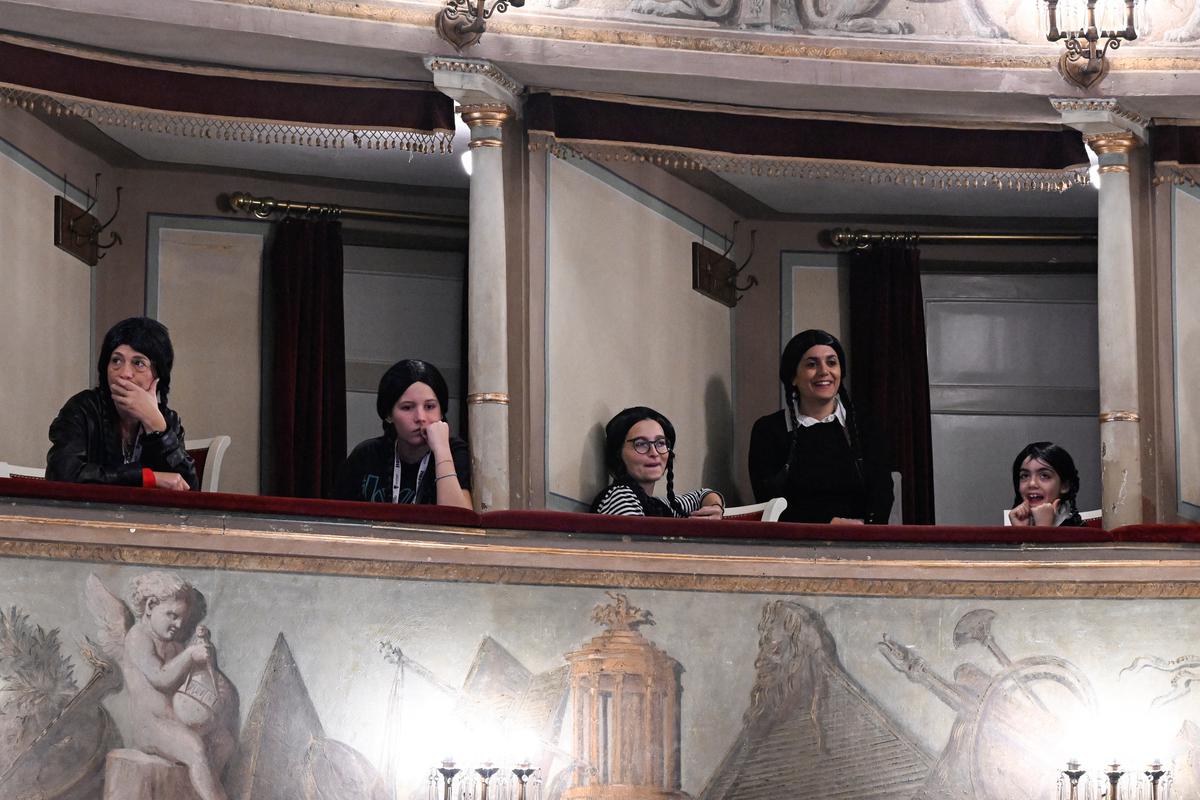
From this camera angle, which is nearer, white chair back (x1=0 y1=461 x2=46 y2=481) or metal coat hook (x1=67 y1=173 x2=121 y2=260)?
white chair back (x1=0 y1=461 x2=46 y2=481)

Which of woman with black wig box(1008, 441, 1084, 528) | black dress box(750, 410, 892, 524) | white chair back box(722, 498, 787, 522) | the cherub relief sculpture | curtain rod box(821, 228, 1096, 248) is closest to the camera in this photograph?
the cherub relief sculpture

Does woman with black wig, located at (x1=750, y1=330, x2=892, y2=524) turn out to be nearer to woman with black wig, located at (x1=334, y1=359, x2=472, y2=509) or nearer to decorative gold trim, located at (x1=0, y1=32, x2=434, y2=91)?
woman with black wig, located at (x1=334, y1=359, x2=472, y2=509)

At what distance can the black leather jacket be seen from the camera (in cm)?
612

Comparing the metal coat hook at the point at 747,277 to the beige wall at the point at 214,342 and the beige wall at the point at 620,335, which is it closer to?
the beige wall at the point at 620,335

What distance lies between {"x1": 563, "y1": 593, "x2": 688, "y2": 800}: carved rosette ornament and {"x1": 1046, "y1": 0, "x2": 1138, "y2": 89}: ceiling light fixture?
2.72 metres

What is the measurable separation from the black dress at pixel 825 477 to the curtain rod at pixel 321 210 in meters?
2.09

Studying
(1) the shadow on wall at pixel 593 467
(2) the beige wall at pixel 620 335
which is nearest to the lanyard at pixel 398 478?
(2) the beige wall at pixel 620 335

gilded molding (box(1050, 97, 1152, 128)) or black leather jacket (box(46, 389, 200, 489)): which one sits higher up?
gilded molding (box(1050, 97, 1152, 128))

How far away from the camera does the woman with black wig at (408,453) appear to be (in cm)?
667

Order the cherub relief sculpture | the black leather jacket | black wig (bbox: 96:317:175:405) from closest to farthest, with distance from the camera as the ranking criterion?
the cherub relief sculpture, the black leather jacket, black wig (bbox: 96:317:175:405)

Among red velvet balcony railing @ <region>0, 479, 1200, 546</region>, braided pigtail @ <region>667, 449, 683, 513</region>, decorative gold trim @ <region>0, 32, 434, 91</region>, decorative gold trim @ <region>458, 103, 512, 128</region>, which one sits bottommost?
red velvet balcony railing @ <region>0, 479, 1200, 546</region>

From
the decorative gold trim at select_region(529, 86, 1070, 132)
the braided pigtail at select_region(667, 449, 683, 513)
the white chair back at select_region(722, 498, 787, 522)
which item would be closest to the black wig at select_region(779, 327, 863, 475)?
the white chair back at select_region(722, 498, 787, 522)

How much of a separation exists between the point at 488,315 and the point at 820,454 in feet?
4.10

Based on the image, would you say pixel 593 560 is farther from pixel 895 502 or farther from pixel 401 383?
pixel 895 502
